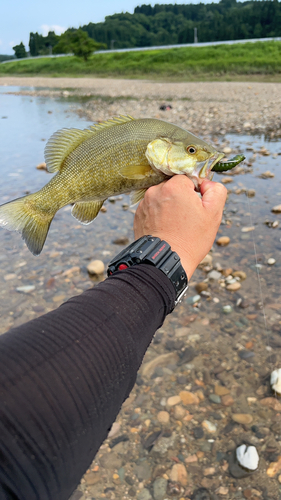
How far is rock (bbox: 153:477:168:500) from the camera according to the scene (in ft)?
6.66

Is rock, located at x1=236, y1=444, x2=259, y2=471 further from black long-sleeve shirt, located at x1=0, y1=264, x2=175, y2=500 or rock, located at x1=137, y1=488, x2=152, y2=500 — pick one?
black long-sleeve shirt, located at x1=0, y1=264, x2=175, y2=500

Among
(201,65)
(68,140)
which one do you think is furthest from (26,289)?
(201,65)

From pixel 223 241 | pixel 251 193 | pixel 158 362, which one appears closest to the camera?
pixel 158 362

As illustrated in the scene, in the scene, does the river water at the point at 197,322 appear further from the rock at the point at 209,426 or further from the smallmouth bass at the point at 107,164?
the smallmouth bass at the point at 107,164

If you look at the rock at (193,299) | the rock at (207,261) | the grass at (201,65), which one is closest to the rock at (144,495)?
the rock at (193,299)

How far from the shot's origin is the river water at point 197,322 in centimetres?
221

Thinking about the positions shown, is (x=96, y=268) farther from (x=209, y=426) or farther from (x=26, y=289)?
(x=209, y=426)

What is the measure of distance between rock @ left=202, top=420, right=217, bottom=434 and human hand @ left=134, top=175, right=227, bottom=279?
1265 mm

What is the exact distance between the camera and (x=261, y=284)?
3695mm

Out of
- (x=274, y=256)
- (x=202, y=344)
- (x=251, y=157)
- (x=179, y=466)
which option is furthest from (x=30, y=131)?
(x=179, y=466)

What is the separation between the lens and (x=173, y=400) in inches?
101

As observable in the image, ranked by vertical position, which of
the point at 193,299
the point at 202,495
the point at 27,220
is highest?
the point at 27,220

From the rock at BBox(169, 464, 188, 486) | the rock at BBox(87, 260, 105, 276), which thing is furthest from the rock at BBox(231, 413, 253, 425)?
the rock at BBox(87, 260, 105, 276)

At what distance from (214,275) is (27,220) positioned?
2.37 m
